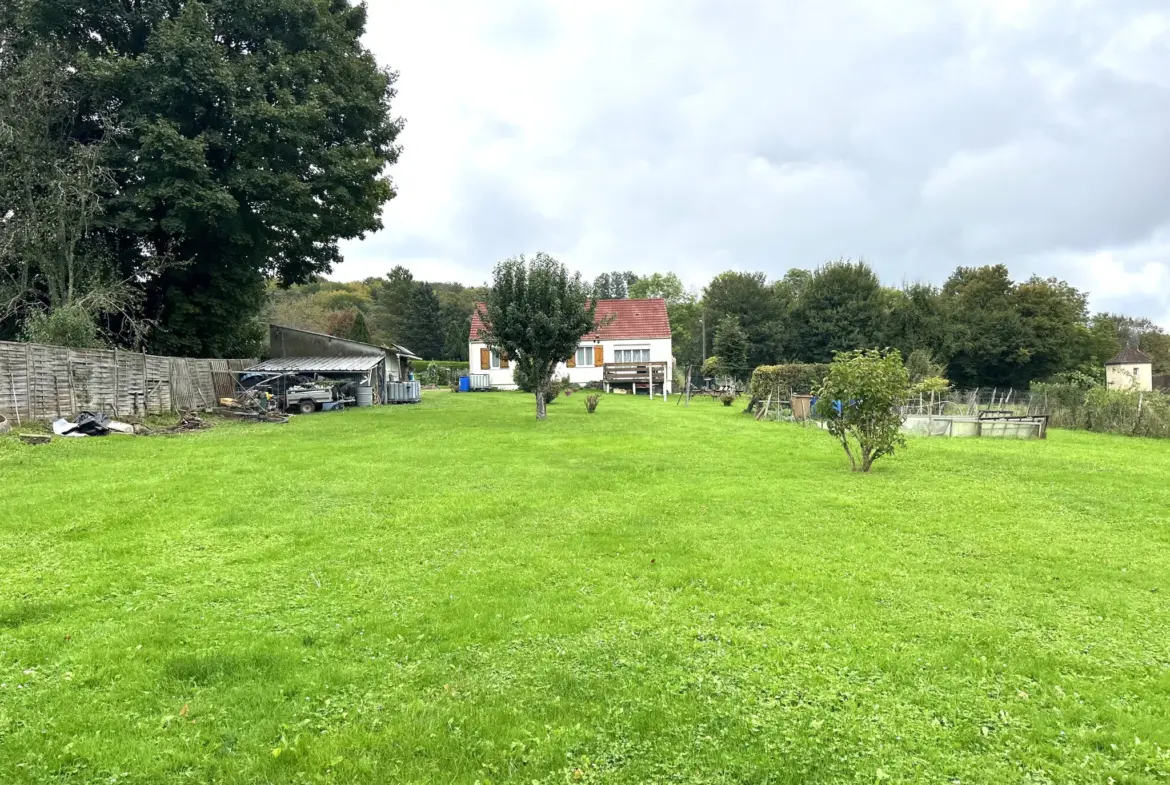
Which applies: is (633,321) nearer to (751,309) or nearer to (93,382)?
(751,309)

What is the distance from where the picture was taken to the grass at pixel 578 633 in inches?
111

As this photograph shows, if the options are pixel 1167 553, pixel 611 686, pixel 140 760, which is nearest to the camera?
pixel 140 760

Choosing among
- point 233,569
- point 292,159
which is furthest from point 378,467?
point 292,159

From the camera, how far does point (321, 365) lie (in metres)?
25.1

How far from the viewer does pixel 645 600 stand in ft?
15.2

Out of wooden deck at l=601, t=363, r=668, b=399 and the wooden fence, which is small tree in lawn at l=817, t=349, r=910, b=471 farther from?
wooden deck at l=601, t=363, r=668, b=399

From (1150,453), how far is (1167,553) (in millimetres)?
10546

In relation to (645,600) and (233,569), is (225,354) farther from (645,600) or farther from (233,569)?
(645,600)

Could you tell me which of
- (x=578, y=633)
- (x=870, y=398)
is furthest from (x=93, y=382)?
(x=870, y=398)

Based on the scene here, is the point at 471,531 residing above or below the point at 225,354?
below

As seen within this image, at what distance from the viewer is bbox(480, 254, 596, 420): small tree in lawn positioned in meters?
18.9

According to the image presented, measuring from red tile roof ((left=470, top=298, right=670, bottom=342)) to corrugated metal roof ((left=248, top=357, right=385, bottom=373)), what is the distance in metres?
15.6

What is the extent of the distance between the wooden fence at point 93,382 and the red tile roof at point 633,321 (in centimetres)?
2341

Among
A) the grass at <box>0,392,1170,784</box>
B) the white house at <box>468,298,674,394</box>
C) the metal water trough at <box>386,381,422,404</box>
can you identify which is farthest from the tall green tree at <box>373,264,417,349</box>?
the grass at <box>0,392,1170,784</box>
